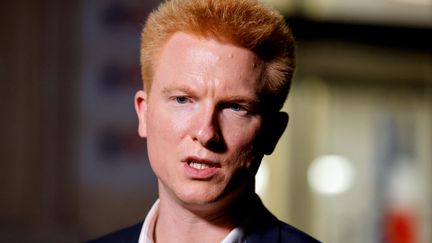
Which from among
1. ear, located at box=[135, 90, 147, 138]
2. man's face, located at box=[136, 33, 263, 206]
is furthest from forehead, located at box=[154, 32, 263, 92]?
ear, located at box=[135, 90, 147, 138]

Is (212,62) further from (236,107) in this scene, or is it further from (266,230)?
(266,230)

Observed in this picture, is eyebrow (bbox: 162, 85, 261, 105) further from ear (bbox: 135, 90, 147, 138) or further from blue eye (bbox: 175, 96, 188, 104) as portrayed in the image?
ear (bbox: 135, 90, 147, 138)

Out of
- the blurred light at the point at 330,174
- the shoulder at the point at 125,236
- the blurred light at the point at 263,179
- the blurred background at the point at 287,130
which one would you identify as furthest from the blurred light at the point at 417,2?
the shoulder at the point at 125,236

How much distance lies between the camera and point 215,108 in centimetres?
154

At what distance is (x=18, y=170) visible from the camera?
389cm

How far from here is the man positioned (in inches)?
61.0

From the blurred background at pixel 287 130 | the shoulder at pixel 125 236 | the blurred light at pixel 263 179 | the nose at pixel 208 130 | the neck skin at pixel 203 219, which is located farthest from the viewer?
the blurred light at pixel 263 179

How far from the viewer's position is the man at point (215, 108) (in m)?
1.55

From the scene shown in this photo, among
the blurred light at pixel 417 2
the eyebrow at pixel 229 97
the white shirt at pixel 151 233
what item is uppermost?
the eyebrow at pixel 229 97

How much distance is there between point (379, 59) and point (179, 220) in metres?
3.25

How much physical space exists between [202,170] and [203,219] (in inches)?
5.2

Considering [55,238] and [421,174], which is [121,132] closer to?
[55,238]

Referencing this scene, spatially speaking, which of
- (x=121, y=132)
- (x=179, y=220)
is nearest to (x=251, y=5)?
(x=179, y=220)

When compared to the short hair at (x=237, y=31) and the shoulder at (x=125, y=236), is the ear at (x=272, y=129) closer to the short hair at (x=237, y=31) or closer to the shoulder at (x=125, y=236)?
the short hair at (x=237, y=31)
